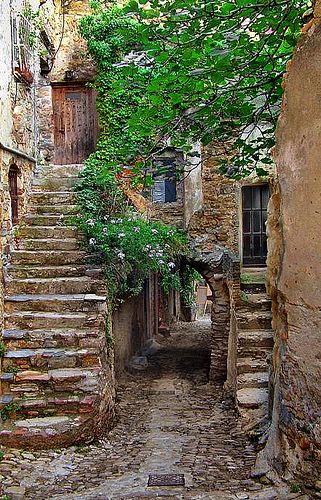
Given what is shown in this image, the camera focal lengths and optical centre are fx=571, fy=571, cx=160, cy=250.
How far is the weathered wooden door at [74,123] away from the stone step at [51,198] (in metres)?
4.10

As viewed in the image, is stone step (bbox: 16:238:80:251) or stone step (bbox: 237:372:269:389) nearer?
stone step (bbox: 237:372:269:389)

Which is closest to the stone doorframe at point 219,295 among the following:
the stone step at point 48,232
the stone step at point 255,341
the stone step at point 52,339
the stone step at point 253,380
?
the stone step at point 255,341

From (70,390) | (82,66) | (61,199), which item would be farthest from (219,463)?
(82,66)

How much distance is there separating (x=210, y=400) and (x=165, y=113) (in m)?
5.18

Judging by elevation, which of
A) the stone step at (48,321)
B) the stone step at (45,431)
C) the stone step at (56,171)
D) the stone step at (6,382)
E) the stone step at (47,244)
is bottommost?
the stone step at (45,431)

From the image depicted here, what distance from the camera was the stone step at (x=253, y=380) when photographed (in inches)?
318

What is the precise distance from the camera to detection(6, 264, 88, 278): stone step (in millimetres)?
8992

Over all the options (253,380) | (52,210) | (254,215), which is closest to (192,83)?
(253,380)

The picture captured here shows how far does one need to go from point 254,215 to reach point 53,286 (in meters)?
5.20

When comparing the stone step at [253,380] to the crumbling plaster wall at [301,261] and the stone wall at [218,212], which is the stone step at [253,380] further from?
the stone wall at [218,212]

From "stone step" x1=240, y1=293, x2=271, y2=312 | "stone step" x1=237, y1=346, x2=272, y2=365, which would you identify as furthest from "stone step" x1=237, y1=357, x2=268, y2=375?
"stone step" x1=240, y1=293, x2=271, y2=312

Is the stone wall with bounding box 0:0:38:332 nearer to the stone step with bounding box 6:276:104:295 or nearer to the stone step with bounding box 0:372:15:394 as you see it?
the stone step with bounding box 6:276:104:295

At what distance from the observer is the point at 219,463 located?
19.8 ft

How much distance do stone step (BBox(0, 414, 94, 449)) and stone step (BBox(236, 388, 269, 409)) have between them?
6.85 feet
